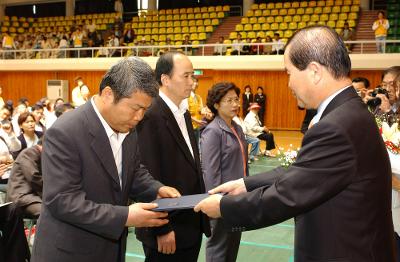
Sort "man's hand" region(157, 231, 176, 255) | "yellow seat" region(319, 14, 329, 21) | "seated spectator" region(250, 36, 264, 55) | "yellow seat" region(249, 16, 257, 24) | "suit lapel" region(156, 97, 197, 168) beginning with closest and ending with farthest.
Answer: "man's hand" region(157, 231, 176, 255) → "suit lapel" region(156, 97, 197, 168) → "seated spectator" region(250, 36, 264, 55) → "yellow seat" region(319, 14, 329, 21) → "yellow seat" region(249, 16, 257, 24)

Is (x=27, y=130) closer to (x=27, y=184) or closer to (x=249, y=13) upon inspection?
(x=27, y=184)

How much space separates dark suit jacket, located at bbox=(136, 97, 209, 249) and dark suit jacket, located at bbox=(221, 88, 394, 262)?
3.37 ft

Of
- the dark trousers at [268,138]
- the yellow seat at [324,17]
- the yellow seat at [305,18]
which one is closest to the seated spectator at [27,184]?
the dark trousers at [268,138]

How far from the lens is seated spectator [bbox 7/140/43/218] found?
4.50 metres

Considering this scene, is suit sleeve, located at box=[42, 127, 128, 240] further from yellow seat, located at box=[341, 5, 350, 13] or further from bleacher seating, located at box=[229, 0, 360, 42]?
yellow seat, located at box=[341, 5, 350, 13]

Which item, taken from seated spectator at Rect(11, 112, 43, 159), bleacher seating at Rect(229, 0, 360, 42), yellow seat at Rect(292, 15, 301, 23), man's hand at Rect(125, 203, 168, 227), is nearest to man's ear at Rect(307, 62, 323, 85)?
man's hand at Rect(125, 203, 168, 227)

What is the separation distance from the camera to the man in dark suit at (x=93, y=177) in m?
2.08

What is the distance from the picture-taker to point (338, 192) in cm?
180

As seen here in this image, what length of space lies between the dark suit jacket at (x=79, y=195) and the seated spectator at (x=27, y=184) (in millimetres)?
2394

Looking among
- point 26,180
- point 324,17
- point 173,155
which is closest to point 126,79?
point 173,155

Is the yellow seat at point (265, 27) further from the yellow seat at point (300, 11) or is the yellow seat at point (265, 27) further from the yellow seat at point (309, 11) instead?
the yellow seat at point (309, 11)

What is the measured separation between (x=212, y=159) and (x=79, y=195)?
204 cm

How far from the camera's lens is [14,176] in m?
4.61

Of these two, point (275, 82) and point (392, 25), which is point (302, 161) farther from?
point (392, 25)
